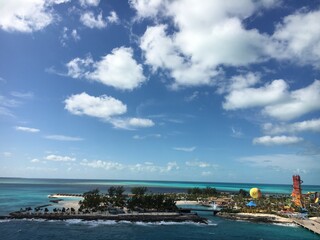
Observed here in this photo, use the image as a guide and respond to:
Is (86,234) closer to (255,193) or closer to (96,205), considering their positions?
(96,205)

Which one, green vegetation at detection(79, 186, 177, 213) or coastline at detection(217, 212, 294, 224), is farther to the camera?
green vegetation at detection(79, 186, 177, 213)

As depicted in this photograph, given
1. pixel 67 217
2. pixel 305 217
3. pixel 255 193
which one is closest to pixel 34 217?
pixel 67 217

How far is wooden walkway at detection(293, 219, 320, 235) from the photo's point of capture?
99938 millimetres

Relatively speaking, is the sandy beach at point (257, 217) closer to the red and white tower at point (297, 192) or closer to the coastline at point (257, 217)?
the coastline at point (257, 217)

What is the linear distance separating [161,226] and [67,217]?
3123 cm

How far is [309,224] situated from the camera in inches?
4257

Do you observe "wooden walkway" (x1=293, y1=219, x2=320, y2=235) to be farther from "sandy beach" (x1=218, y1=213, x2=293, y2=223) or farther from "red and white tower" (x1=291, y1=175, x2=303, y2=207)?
"red and white tower" (x1=291, y1=175, x2=303, y2=207)

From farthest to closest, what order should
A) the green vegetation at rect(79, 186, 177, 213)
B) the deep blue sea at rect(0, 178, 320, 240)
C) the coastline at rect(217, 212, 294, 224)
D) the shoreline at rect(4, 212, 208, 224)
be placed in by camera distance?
the green vegetation at rect(79, 186, 177, 213) < the coastline at rect(217, 212, 294, 224) < the shoreline at rect(4, 212, 208, 224) < the deep blue sea at rect(0, 178, 320, 240)

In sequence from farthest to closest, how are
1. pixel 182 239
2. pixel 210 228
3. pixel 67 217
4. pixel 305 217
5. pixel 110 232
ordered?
pixel 305 217, pixel 67 217, pixel 210 228, pixel 110 232, pixel 182 239

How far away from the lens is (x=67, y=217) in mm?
111438

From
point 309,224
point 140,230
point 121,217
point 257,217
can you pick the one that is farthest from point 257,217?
point 121,217

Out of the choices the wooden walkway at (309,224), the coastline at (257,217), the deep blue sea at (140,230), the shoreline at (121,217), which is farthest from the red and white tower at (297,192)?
the shoreline at (121,217)

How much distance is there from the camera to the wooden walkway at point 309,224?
9994 centimetres

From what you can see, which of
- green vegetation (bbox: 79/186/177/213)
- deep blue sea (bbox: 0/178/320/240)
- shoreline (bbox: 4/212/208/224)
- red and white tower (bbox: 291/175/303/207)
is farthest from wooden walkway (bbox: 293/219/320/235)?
green vegetation (bbox: 79/186/177/213)
